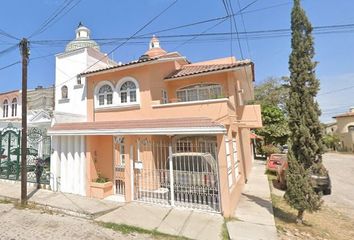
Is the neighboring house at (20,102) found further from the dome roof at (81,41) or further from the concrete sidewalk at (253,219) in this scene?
the concrete sidewalk at (253,219)

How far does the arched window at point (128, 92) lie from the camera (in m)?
12.6

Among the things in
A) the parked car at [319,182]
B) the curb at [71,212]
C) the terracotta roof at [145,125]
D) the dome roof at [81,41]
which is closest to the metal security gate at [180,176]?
the terracotta roof at [145,125]

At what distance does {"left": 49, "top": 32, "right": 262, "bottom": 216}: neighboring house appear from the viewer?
29.8ft

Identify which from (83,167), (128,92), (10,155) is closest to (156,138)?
(128,92)

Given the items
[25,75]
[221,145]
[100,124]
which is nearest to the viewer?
[221,145]

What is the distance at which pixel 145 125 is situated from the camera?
9.93 metres

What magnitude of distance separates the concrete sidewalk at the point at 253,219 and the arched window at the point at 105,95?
8883mm

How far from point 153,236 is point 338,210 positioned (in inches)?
360

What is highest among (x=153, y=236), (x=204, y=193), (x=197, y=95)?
(x=197, y=95)

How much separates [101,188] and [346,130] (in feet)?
188

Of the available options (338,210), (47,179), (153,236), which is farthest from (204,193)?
(47,179)

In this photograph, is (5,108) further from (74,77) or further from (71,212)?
(71,212)

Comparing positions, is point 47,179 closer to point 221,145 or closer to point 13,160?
point 13,160

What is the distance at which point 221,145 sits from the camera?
8.59m
